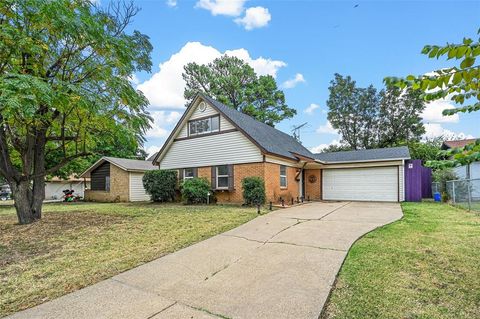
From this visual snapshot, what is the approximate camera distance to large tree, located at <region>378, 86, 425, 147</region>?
30.2 m

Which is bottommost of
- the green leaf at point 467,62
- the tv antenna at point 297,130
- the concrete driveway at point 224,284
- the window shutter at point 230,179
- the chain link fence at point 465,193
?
the concrete driveway at point 224,284

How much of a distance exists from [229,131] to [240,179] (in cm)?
258

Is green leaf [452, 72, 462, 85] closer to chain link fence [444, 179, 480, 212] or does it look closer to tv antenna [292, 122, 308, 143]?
chain link fence [444, 179, 480, 212]

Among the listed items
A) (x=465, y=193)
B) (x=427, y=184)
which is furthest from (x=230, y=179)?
(x=427, y=184)

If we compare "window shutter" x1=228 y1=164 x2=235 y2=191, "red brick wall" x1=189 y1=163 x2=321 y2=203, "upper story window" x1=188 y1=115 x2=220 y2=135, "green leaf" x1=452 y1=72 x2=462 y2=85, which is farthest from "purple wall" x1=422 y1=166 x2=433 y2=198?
"green leaf" x1=452 y1=72 x2=462 y2=85

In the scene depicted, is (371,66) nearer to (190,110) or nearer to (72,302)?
(190,110)

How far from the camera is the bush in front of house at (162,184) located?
1549 cm

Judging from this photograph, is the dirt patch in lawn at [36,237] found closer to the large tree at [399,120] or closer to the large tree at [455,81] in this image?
the large tree at [455,81]

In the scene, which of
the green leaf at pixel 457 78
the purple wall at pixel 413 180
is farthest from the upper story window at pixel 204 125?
the green leaf at pixel 457 78

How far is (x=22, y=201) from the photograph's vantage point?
897 centimetres

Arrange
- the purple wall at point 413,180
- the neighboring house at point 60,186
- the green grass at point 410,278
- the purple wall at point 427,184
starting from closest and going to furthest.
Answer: the green grass at point 410,278 → the purple wall at point 413,180 → the purple wall at point 427,184 → the neighboring house at point 60,186

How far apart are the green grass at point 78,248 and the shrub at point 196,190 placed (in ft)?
13.3

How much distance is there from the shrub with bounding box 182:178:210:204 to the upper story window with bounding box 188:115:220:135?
2.85m

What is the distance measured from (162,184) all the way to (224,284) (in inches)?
487
